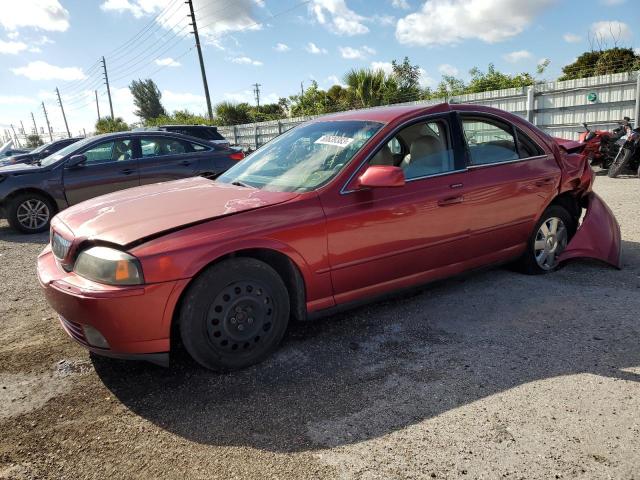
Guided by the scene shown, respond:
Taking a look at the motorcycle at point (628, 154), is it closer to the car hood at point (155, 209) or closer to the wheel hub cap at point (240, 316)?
the car hood at point (155, 209)

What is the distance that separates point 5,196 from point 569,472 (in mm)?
8394

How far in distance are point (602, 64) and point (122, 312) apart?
70.2ft

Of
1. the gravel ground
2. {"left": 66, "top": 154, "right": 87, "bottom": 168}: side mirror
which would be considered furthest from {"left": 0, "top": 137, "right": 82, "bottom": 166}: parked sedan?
the gravel ground

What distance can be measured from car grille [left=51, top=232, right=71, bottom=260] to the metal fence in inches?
284

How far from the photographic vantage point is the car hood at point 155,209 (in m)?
2.75

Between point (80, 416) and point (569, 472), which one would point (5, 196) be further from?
point (569, 472)

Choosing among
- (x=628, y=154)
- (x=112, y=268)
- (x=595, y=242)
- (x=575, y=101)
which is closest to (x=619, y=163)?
(x=628, y=154)

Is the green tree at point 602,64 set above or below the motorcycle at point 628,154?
above

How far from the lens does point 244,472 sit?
6.97 feet

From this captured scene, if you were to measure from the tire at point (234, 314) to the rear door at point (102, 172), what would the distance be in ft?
19.2

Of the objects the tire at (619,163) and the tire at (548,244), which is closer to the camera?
the tire at (548,244)

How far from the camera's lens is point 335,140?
3.62 m

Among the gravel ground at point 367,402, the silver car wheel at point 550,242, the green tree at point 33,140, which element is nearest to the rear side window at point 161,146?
the gravel ground at point 367,402

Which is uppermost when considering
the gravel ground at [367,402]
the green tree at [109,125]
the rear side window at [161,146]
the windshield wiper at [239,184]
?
the green tree at [109,125]
